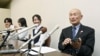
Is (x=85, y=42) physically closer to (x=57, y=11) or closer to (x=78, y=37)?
(x=78, y=37)

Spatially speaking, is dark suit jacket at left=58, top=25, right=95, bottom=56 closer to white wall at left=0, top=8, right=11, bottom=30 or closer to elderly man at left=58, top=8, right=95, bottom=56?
elderly man at left=58, top=8, right=95, bottom=56

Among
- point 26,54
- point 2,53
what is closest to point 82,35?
point 26,54

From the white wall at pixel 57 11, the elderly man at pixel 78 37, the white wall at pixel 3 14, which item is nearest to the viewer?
the elderly man at pixel 78 37

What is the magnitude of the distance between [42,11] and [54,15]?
0.49m

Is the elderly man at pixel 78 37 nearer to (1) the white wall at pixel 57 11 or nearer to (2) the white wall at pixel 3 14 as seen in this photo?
(1) the white wall at pixel 57 11

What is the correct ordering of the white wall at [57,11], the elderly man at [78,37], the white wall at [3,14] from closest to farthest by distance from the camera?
the elderly man at [78,37], the white wall at [57,11], the white wall at [3,14]

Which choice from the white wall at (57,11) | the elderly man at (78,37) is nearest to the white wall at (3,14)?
the white wall at (57,11)

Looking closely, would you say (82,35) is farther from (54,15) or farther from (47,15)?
(47,15)

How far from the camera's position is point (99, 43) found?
96.9 inches

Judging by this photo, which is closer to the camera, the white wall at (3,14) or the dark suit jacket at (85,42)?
the dark suit jacket at (85,42)

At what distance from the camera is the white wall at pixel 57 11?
2.52 metres

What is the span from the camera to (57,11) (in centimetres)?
335

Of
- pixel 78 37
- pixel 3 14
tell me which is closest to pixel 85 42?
pixel 78 37

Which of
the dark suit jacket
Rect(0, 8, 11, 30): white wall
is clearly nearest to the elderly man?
the dark suit jacket
